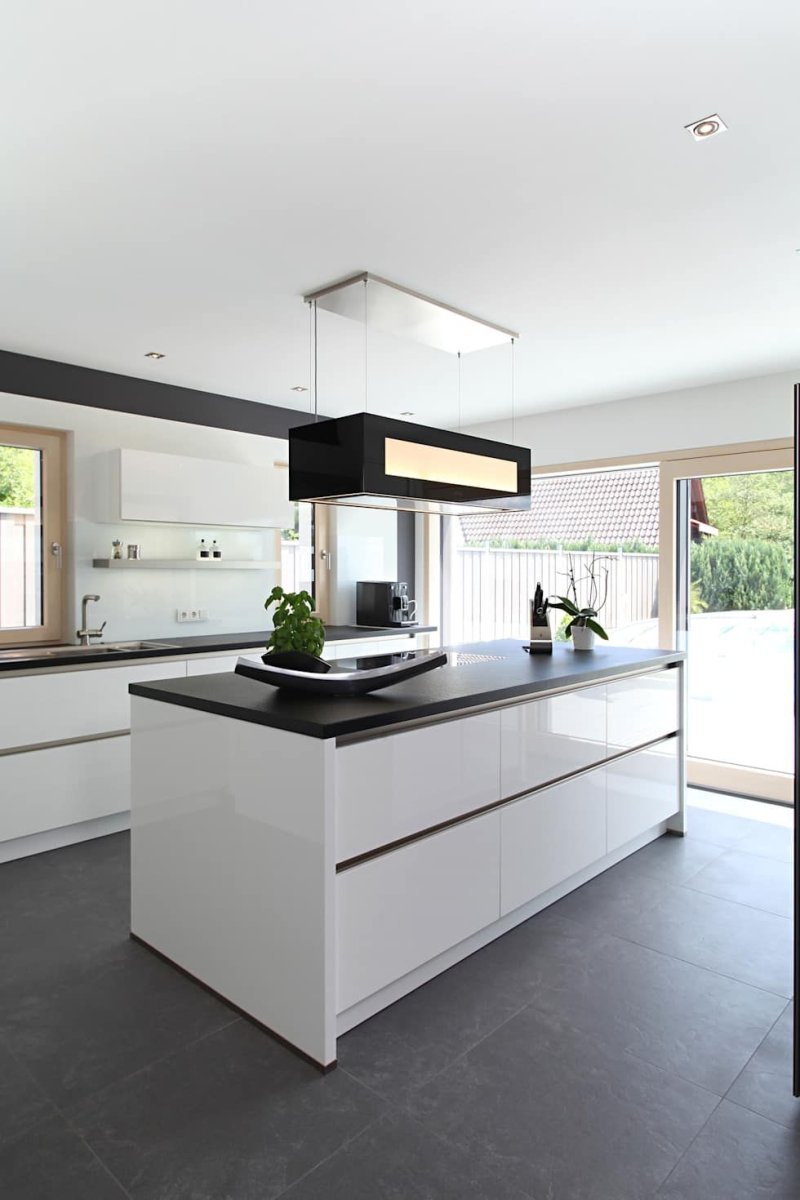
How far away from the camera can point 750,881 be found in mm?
3312

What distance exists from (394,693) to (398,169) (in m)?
1.60

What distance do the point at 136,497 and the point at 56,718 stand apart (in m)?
1.37

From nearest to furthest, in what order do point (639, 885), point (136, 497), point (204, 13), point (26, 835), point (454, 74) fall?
point (204, 13), point (454, 74), point (639, 885), point (26, 835), point (136, 497)

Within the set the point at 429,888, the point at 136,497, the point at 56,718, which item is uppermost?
the point at 136,497

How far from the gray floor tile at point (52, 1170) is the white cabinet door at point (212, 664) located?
243 centimetres

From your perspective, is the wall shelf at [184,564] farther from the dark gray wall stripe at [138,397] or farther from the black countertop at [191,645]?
the dark gray wall stripe at [138,397]

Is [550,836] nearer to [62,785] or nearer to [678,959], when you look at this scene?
[678,959]

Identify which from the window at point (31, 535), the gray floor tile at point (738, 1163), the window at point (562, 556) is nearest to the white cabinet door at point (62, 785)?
the window at point (31, 535)

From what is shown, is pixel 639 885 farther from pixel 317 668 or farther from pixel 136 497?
pixel 136 497

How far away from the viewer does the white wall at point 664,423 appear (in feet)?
15.0

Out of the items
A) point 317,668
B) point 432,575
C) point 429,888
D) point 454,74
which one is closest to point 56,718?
point 317,668

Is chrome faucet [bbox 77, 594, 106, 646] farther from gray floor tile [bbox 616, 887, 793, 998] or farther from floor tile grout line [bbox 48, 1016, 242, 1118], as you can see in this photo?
gray floor tile [bbox 616, 887, 793, 998]

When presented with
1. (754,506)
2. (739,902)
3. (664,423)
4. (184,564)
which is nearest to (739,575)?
(754,506)

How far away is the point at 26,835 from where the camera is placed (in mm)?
3551
